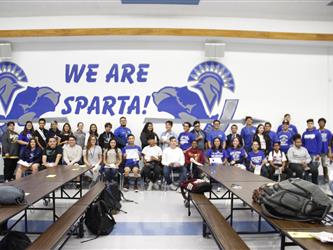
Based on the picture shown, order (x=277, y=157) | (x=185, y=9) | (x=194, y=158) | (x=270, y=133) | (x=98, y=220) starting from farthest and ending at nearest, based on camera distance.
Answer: (x=270, y=133)
(x=185, y=9)
(x=277, y=157)
(x=194, y=158)
(x=98, y=220)

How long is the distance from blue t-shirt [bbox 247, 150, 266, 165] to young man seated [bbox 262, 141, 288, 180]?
18cm

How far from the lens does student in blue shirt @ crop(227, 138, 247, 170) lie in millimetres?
6414

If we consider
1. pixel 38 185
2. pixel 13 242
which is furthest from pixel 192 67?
pixel 13 242

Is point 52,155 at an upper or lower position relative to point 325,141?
lower

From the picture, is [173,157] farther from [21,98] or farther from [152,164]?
[21,98]

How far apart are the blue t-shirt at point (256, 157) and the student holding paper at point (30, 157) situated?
4.19 m

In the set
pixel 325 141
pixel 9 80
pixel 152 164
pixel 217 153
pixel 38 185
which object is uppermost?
pixel 9 80

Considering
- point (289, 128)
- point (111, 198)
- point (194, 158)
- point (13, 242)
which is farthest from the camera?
point (289, 128)

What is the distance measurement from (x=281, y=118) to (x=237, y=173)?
13.3 ft

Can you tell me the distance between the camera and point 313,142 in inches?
278

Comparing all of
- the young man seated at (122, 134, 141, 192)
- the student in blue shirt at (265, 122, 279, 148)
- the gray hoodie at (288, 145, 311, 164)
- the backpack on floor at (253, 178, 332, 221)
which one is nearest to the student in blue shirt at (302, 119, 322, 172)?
the gray hoodie at (288, 145, 311, 164)

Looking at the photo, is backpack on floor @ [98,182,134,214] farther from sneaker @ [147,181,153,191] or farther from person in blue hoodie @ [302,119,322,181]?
person in blue hoodie @ [302,119,322,181]

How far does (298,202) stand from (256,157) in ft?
14.2

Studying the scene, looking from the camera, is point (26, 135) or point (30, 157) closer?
point (30, 157)
